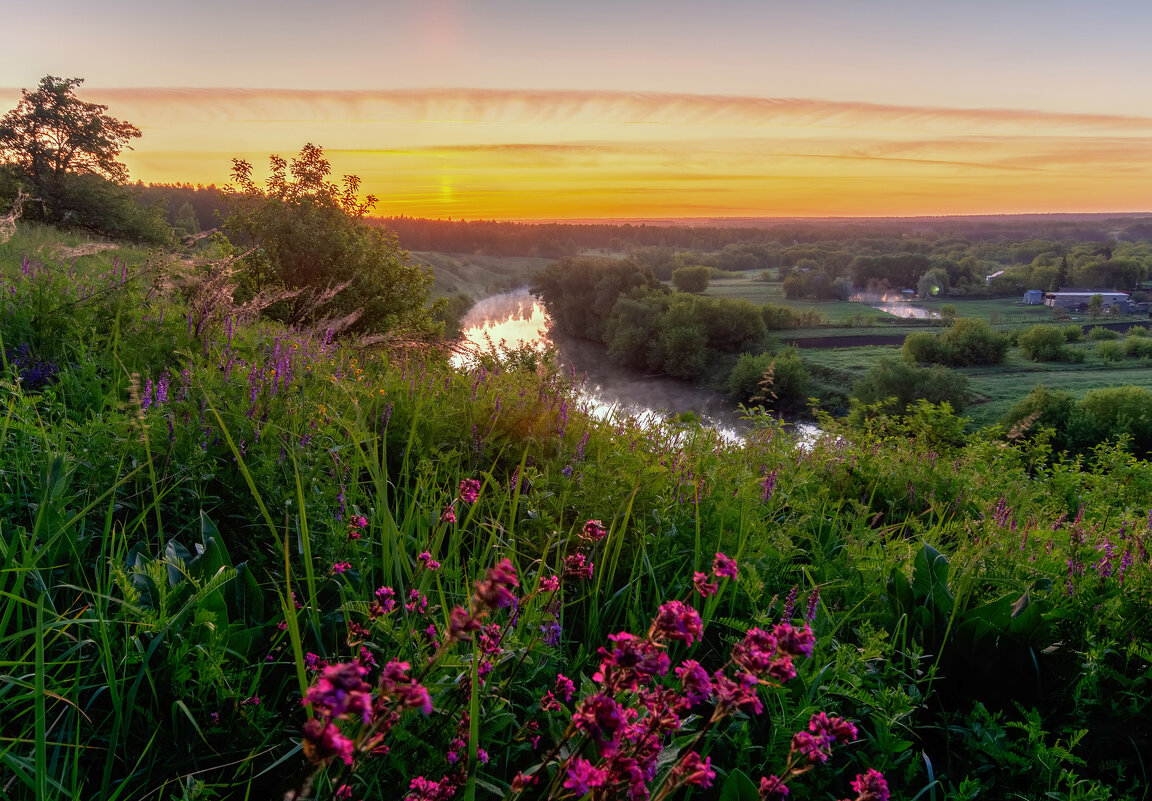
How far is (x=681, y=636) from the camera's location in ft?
3.24

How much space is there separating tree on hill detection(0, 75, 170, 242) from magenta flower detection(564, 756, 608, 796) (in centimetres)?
4784

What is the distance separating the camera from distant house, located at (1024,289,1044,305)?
9200 centimetres

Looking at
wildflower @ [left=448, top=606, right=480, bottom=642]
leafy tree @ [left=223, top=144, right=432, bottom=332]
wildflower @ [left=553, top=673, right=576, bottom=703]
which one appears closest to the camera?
wildflower @ [left=448, top=606, right=480, bottom=642]

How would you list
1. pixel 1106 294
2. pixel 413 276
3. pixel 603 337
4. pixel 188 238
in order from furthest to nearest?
pixel 1106 294 → pixel 603 337 → pixel 413 276 → pixel 188 238

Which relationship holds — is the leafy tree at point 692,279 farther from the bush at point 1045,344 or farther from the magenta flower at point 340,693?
the magenta flower at point 340,693

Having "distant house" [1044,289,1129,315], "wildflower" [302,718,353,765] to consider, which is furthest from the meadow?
"distant house" [1044,289,1129,315]

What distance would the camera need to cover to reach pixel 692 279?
89688 mm

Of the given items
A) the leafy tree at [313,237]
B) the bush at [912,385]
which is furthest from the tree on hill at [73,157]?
the bush at [912,385]

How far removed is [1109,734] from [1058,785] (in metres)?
0.41

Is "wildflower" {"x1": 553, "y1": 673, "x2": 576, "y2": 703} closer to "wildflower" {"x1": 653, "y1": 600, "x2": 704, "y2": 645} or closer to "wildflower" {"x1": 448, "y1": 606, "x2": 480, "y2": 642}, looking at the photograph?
"wildflower" {"x1": 653, "y1": 600, "x2": 704, "y2": 645}

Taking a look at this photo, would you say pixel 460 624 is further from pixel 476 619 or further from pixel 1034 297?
pixel 1034 297

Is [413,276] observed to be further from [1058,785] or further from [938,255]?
[938,255]

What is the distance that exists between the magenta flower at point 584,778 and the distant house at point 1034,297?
113152 mm

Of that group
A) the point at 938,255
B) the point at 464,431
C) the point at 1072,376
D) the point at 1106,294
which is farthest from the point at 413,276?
the point at 938,255
